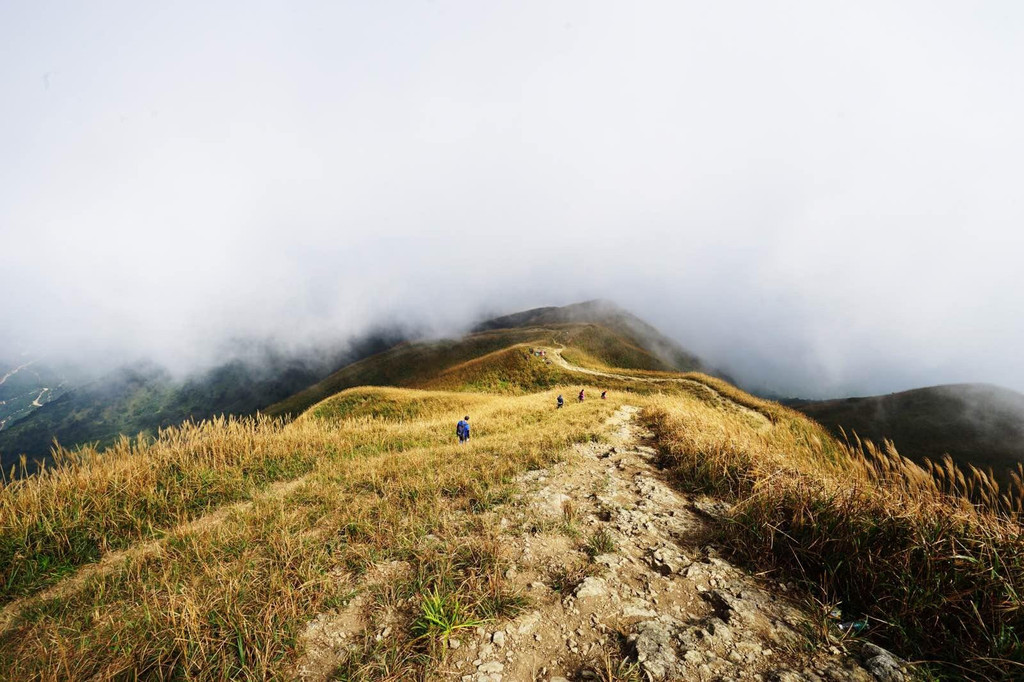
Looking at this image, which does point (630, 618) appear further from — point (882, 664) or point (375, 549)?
point (375, 549)

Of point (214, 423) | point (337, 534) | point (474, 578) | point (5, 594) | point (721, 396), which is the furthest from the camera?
point (721, 396)

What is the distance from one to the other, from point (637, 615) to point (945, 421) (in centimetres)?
9909

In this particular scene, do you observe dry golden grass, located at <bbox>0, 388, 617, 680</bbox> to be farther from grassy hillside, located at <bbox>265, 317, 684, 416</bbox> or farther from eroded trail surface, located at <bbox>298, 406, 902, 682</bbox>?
grassy hillside, located at <bbox>265, 317, 684, 416</bbox>

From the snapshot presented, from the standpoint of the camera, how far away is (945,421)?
216 ft

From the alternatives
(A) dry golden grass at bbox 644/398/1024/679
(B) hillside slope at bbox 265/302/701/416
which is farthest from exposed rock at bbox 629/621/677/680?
(B) hillside slope at bbox 265/302/701/416

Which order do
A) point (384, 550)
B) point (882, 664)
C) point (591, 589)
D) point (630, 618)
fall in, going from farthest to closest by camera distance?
point (384, 550), point (591, 589), point (630, 618), point (882, 664)

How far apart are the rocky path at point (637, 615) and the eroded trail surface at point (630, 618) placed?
0.01m

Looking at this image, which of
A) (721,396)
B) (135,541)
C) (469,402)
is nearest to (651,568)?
(135,541)

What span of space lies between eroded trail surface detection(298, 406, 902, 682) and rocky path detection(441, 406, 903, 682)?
1cm

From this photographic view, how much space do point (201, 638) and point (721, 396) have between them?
136 feet

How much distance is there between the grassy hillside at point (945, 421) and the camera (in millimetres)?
57047

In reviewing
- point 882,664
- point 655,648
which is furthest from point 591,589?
point 882,664

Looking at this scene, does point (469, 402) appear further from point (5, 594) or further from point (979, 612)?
point (979, 612)

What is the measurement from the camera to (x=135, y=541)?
19.3 ft
